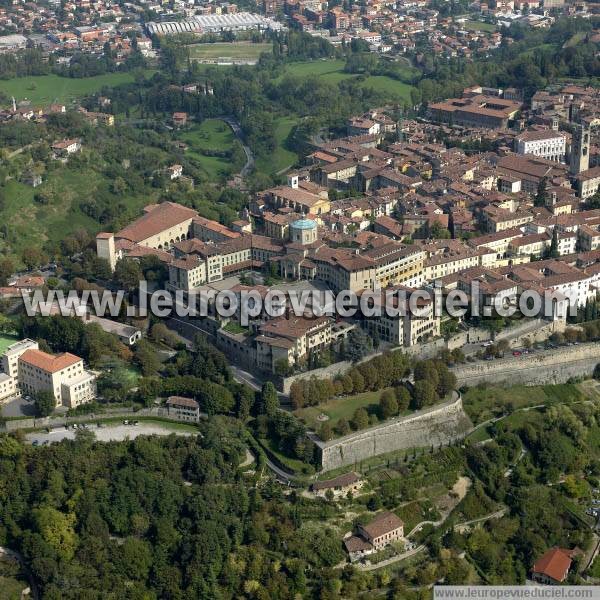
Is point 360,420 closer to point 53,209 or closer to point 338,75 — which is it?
point 53,209

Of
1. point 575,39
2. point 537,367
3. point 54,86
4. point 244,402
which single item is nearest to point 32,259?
point 244,402

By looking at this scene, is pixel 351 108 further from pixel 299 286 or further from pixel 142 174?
pixel 299 286

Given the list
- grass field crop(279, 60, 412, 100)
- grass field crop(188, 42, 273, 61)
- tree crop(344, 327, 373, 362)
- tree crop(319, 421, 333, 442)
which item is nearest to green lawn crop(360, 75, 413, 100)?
grass field crop(279, 60, 412, 100)

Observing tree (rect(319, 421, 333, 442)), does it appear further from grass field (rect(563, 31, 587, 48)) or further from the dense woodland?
grass field (rect(563, 31, 587, 48))

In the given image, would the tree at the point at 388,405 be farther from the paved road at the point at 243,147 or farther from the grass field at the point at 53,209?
the paved road at the point at 243,147

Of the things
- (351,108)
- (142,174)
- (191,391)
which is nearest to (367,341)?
(191,391)

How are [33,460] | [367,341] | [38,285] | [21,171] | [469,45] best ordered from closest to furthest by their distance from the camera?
[33,460], [367,341], [38,285], [21,171], [469,45]

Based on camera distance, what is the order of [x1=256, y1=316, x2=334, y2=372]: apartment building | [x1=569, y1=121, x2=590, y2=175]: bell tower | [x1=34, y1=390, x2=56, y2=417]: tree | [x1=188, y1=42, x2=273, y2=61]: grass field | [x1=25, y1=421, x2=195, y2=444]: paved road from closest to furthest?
[x1=25, y1=421, x2=195, y2=444]: paved road < [x1=34, y1=390, x2=56, y2=417]: tree < [x1=256, y1=316, x2=334, y2=372]: apartment building < [x1=569, y1=121, x2=590, y2=175]: bell tower < [x1=188, y1=42, x2=273, y2=61]: grass field

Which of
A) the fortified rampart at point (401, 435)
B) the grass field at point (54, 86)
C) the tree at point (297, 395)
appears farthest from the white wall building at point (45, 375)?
the grass field at point (54, 86)
